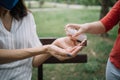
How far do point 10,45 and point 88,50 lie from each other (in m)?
5.15

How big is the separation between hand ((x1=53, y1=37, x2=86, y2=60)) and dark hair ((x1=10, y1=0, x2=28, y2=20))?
0.53m

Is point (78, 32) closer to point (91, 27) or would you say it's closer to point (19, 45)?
point (91, 27)

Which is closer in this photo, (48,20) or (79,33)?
(79,33)

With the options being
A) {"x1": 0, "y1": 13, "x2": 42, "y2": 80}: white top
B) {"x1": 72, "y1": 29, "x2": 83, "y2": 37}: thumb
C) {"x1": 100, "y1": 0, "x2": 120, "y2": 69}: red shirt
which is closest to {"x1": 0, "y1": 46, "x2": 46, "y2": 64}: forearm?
{"x1": 0, "y1": 13, "x2": 42, "y2": 80}: white top

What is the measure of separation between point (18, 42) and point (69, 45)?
20.3 inches

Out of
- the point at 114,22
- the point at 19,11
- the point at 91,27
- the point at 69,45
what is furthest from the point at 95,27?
the point at 19,11

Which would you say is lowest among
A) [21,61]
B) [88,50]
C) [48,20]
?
[48,20]

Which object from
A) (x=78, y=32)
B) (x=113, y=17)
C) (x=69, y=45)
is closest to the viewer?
(x=69, y=45)

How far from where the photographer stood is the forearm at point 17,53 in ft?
7.82

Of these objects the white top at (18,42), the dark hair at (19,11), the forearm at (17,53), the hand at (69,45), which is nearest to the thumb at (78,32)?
the hand at (69,45)

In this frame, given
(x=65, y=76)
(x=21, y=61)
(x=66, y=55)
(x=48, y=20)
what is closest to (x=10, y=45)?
(x=21, y=61)

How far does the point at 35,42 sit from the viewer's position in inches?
107

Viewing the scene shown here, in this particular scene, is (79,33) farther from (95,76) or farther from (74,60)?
(95,76)

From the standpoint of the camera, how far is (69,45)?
2383mm
